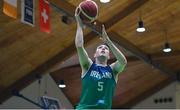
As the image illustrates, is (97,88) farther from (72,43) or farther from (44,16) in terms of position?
(72,43)

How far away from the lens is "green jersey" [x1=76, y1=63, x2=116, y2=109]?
382 centimetres

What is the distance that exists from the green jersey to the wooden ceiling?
554 centimetres


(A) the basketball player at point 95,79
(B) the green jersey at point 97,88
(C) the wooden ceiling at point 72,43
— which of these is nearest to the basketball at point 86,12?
(A) the basketball player at point 95,79

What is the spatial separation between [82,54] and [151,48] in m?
10.3

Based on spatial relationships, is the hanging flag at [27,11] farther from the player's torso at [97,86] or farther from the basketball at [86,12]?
the player's torso at [97,86]

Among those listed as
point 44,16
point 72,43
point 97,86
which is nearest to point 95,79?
point 97,86

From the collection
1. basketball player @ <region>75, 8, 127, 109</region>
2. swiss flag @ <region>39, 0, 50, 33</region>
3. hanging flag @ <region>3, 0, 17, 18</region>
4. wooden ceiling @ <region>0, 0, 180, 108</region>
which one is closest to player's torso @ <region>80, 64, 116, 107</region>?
basketball player @ <region>75, 8, 127, 109</region>

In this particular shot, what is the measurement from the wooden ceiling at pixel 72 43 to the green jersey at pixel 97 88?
5.54 m

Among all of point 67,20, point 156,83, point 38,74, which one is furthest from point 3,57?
point 156,83

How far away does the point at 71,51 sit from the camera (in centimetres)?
1219

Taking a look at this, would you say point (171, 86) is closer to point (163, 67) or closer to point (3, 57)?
point (163, 67)

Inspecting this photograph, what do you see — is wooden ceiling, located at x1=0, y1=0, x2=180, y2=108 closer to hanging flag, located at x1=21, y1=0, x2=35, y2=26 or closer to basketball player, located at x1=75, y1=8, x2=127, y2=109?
hanging flag, located at x1=21, y1=0, x2=35, y2=26

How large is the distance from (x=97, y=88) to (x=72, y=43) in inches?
329

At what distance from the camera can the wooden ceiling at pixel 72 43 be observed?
10742mm
